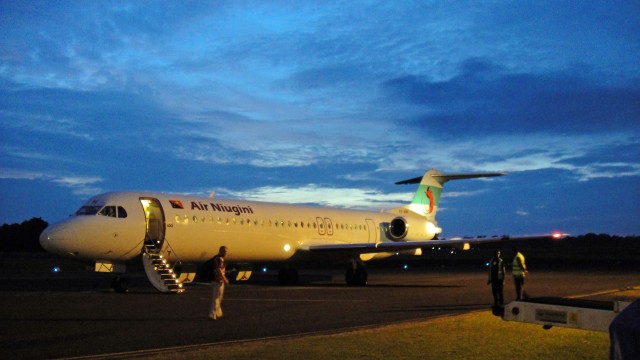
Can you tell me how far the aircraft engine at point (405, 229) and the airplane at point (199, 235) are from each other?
11 centimetres

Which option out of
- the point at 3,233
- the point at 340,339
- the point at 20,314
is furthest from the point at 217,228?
the point at 3,233

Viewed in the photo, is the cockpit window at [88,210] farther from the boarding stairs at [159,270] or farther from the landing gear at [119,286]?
the landing gear at [119,286]

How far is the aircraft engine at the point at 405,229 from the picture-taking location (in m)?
34.6

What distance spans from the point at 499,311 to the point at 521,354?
10.1 feet

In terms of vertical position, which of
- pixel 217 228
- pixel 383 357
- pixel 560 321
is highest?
pixel 217 228

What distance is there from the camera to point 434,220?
126ft

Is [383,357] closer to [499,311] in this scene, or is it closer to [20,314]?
[499,311]

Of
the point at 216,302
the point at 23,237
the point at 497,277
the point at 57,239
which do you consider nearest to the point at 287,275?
the point at 57,239

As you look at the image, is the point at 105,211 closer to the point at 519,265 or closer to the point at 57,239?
the point at 57,239

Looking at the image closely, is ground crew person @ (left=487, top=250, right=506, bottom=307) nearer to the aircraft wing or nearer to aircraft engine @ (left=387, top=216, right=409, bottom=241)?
the aircraft wing

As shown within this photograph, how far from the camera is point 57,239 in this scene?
20.2 m

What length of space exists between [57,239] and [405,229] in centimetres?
1853

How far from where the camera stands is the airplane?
20859 millimetres

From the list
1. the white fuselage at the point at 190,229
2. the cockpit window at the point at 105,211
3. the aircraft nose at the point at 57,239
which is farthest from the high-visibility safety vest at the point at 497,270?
the aircraft nose at the point at 57,239
